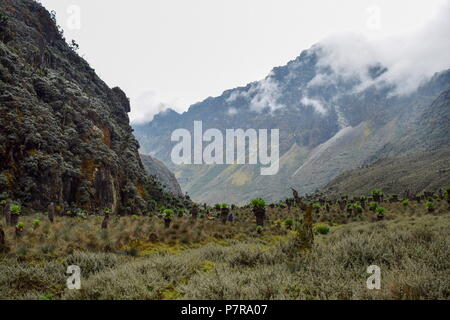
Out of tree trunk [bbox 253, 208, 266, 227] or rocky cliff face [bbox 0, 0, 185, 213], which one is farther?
rocky cliff face [bbox 0, 0, 185, 213]

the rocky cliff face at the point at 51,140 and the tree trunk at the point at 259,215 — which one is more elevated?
the rocky cliff face at the point at 51,140

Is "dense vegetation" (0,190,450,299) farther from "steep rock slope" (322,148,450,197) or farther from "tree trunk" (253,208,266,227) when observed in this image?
"steep rock slope" (322,148,450,197)

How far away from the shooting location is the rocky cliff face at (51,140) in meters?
30.2

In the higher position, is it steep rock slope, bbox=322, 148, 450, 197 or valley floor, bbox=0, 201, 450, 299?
steep rock slope, bbox=322, 148, 450, 197

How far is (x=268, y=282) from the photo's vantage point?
5.67 m

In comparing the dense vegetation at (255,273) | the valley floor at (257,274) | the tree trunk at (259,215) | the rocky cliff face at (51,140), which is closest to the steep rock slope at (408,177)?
the tree trunk at (259,215)

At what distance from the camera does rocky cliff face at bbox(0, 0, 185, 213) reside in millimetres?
30172

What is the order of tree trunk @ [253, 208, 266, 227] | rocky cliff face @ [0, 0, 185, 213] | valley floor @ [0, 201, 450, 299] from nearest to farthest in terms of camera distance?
valley floor @ [0, 201, 450, 299] → tree trunk @ [253, 208, 266, 227] → rocky cliff face @ [0, 0, 185, 213]

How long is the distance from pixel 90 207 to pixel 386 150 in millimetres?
181409

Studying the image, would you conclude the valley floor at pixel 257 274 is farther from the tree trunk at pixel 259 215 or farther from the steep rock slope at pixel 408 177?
the steep rock slope at pixel 408 177

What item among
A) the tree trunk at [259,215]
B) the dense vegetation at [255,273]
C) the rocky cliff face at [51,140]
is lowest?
the dense vegetation at [255,273]

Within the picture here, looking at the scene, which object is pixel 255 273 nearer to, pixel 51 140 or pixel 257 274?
pixel 257 274

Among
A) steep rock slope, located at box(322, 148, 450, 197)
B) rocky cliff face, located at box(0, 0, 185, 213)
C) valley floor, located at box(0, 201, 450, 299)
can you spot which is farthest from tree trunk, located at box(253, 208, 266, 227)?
steep rock slope, located at box(322, 148, 450, 197)

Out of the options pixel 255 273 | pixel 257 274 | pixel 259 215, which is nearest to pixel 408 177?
pixel 259 215
